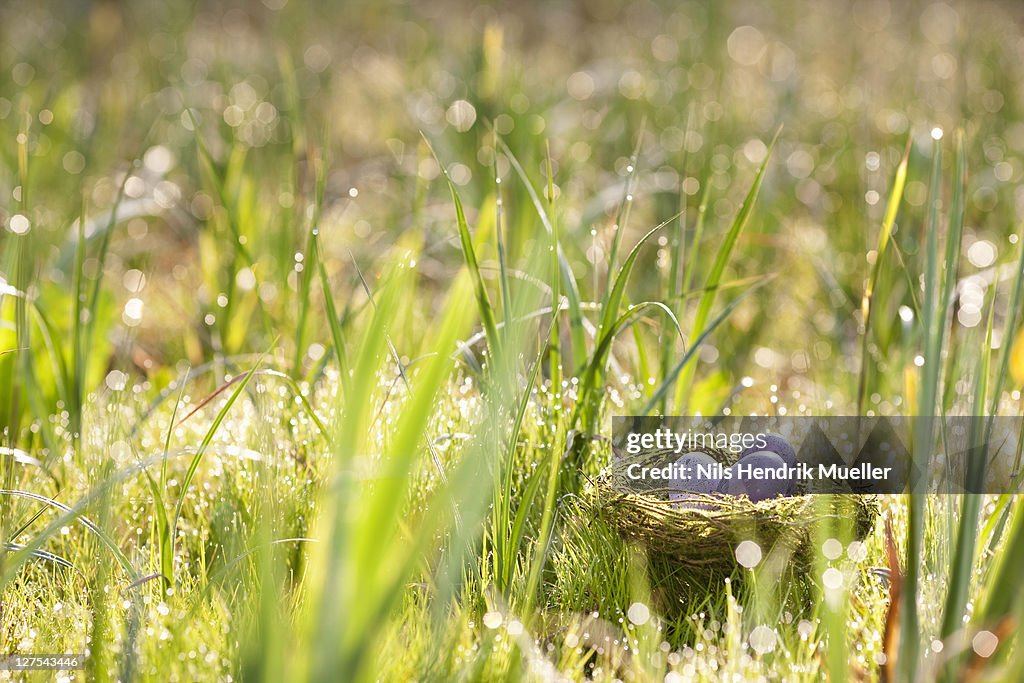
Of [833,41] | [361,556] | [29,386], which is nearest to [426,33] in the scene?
[833,41]

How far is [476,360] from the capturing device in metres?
1.39

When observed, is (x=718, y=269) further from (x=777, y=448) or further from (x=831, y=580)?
(x=831, y=580)

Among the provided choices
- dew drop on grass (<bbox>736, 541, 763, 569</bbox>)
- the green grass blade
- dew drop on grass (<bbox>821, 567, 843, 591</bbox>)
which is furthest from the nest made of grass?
the green grass blade

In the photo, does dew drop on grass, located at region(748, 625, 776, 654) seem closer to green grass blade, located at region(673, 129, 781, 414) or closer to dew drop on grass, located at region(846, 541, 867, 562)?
dew drop on grass, located at region(846, 541, 867, 562)

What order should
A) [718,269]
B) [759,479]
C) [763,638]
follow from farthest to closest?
[718,269]
[759,479]
[763,638]

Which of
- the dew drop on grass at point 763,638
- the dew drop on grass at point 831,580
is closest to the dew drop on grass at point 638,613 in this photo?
the dew drop on grass at point 763,638

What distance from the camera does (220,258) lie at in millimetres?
1970

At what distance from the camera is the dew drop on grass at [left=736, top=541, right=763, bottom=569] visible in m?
1.03

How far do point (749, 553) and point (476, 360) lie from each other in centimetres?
54

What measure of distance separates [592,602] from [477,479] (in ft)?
1.22

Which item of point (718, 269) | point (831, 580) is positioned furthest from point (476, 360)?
point (831, 580)

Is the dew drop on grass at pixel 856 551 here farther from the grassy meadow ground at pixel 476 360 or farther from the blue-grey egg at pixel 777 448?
the blue-grey egg at pixel 777 448

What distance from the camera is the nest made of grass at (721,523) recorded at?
1.05 metres

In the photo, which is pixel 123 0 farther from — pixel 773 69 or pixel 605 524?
pixel 605 524
